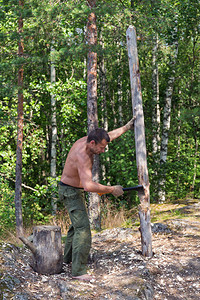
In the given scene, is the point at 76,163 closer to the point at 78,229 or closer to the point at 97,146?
the point at 97,146

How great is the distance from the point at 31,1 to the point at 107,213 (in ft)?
18.3

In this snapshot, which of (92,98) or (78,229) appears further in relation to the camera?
(92,98)

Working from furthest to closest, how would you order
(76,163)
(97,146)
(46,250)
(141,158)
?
(141,158), (46,250), (76,163), (97,146)

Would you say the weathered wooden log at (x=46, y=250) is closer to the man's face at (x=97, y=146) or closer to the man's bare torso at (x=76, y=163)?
the man's bare torso at (x=76, y=163)

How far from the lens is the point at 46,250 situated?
4.52 meters

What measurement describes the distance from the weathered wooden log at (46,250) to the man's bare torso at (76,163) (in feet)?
2.32

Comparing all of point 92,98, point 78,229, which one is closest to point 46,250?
point 78,229

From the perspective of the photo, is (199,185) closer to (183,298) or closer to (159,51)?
(159,51)

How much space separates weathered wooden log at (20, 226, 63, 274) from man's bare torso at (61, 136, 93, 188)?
0.71m

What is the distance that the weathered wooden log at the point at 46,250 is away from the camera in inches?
177

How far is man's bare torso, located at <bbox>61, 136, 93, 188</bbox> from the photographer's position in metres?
4.25

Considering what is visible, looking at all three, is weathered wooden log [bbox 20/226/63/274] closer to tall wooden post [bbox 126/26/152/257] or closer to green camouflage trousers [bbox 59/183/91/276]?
green camouflage trousers [bbox 59/183/91/276]

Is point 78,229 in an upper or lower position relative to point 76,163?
lower

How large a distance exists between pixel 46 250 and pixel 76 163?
1221 mm
